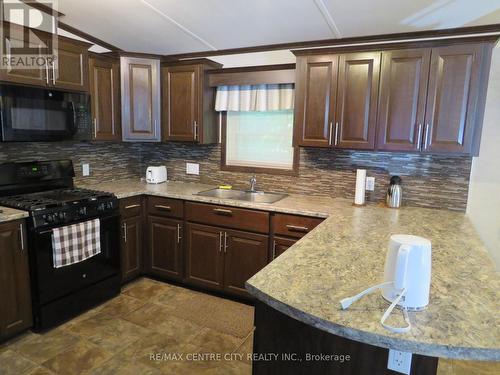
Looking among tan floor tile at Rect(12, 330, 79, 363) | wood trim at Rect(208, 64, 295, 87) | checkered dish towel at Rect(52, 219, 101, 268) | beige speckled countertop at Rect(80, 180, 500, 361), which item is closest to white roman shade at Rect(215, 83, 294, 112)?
wood trim at Rect(208, 64, 295, 87)

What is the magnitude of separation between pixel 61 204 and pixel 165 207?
913 millimetres

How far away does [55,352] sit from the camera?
2.23m

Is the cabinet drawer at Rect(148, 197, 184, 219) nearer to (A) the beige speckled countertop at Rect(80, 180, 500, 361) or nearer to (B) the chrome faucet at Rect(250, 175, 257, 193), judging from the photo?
(B) the chrome faucet at Rect(250, 175, 257, 193)

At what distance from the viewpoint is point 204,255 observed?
120 inches

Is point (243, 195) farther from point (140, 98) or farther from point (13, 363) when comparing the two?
point (13, 363)

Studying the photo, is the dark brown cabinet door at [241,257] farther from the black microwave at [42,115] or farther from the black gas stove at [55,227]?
the black microwave at [42,115]

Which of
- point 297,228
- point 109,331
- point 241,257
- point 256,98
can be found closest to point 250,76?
A: point 256,98

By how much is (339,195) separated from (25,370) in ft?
8.56

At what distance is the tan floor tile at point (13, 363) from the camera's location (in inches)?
80.6

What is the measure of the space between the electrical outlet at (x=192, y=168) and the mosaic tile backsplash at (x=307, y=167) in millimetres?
45

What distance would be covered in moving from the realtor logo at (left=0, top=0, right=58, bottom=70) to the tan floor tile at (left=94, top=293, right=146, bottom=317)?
6.38ft

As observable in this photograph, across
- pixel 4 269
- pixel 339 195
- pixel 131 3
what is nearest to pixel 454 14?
pixel 339 195

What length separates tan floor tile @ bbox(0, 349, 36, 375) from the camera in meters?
2.05

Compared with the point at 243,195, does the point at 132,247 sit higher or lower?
lower
